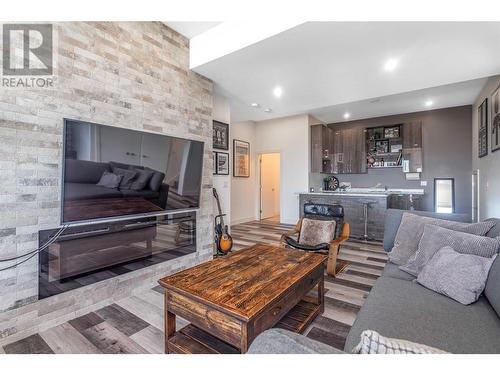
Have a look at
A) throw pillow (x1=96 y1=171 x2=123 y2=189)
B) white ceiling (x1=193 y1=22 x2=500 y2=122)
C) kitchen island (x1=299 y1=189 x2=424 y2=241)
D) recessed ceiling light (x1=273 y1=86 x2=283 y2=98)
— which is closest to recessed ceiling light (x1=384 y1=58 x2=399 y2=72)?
white ceiling (x1=193 y1=22 x2=500 y2=122)

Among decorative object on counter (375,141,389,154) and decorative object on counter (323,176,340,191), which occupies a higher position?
decorative object on counter (375,141,389,154)

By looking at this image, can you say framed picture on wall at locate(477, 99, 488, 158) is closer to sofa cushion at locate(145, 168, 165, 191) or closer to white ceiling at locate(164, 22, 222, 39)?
white ceiling at locate(164, 22, 222, 39)

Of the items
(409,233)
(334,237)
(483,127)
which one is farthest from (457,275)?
(483,127)

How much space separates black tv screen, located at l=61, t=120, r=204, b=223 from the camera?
191 cm

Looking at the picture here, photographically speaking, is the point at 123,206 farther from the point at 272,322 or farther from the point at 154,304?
the point at 272,322

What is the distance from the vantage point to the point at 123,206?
7.41ft

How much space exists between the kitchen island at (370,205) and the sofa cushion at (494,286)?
11.1 feet

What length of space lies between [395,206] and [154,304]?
16.6 ft

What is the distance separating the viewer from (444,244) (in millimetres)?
1756

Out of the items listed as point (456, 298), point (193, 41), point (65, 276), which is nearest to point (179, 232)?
point (65, 276)

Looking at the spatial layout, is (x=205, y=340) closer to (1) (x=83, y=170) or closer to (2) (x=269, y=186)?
(1) (x=83, y=170)

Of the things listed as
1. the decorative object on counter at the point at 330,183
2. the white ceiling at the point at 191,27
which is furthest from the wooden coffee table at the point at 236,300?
the decorative object on counter at the point at 330,183

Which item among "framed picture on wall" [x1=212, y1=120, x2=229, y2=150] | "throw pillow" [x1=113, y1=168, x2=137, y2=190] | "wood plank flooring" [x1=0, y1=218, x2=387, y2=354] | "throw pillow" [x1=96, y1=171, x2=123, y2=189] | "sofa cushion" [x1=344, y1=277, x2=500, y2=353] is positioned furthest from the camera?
"framed picture on wall" [x1=212, y1=120, x2=229, y2=150]

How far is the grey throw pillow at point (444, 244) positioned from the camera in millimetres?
1559
